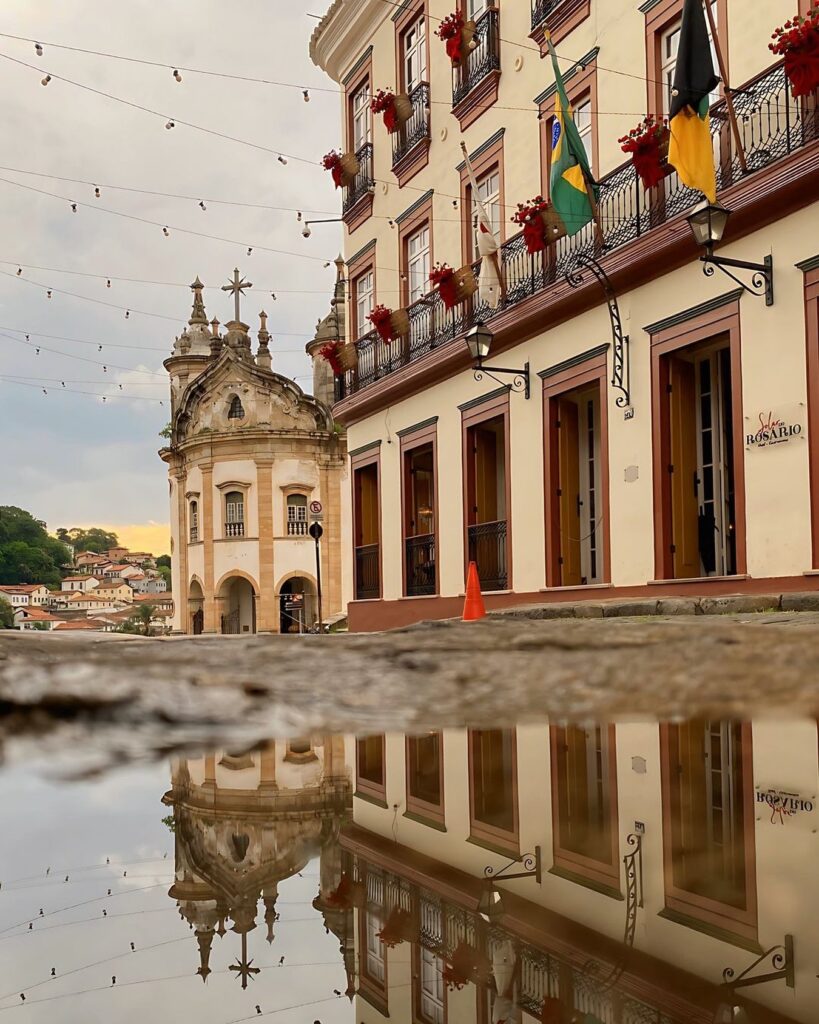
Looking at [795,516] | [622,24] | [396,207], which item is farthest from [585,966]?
[396,207]

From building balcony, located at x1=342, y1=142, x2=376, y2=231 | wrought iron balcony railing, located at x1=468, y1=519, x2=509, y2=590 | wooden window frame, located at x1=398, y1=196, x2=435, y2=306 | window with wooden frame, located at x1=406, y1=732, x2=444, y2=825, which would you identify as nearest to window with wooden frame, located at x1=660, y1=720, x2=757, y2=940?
window with wooden frame, located at x1=406, y1=732, x2=444, y2=825

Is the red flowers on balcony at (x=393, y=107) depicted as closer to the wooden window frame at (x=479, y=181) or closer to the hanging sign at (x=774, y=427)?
the wooden window frame at (x=479, y=181)

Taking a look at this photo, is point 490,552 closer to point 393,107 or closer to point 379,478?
point 379,478

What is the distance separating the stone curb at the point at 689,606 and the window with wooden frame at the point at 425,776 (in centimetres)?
692

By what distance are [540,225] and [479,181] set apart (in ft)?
11.4

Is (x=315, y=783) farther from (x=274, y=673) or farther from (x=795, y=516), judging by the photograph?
(x=795, y=516)

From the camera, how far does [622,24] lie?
13109 mm

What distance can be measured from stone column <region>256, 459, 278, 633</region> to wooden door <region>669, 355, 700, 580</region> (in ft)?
117

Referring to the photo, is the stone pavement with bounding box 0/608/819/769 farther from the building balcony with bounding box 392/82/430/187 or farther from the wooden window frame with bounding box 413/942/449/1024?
the building balcony with bounding box 392/82/430/187

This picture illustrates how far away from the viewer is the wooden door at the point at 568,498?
1434cm

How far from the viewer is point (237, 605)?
4897 cm

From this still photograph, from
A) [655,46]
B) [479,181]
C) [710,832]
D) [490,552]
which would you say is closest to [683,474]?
[490,552]

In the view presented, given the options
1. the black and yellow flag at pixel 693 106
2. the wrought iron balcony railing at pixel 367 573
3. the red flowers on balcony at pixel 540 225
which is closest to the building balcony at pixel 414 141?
the red flowers on balcony at pixel 540 225

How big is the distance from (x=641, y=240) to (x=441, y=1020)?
12.0m
